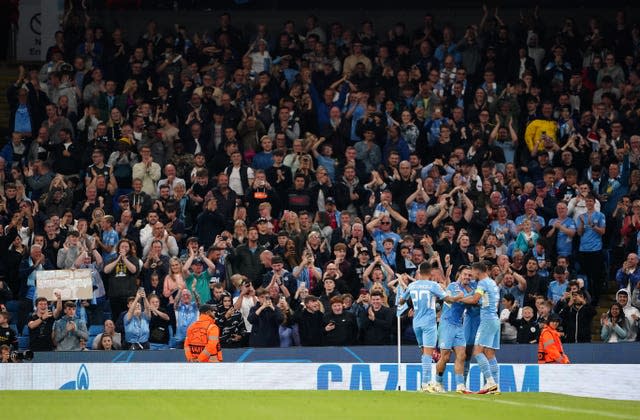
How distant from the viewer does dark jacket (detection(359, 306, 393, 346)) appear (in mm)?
22797

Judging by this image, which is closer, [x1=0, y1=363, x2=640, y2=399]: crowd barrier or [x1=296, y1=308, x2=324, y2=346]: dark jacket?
Result: [x1=0, y1=363, x2=640, y2=399]: crowd barrier

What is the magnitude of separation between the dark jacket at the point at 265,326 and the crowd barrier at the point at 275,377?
4.66 ft

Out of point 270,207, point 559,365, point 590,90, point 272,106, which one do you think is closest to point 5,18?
→ point 272,106

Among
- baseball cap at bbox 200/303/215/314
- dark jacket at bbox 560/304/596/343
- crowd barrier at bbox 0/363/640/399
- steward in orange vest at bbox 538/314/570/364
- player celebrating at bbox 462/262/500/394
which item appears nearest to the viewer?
player celebrating at bbox 462/262/500/394

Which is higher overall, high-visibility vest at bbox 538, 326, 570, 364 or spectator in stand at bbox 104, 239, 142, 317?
spectator in stand at bbox 104, 239, 142, 317

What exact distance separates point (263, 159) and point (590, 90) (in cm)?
806

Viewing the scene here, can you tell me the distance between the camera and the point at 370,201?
25578 millimetres

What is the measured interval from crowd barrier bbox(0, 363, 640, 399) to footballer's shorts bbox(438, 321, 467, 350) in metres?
1.97

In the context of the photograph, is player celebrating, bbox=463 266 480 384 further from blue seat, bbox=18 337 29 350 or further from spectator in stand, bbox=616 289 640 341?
blue seat, bbox=18 337 29 350

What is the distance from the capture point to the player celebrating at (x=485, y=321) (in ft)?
60.9

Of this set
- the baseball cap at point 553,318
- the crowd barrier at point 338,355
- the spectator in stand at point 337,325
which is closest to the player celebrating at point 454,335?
the crowd barrier at point 338,355

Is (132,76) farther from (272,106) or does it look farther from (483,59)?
(483,59)

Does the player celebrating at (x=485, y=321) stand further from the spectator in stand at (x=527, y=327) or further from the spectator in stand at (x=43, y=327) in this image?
the spectator in stand at (x=43, y=327)

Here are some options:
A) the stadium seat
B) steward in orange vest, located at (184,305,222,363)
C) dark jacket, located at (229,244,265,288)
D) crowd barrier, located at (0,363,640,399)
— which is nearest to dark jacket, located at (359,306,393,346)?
crowd barrier, located at (0,363,640,399)
